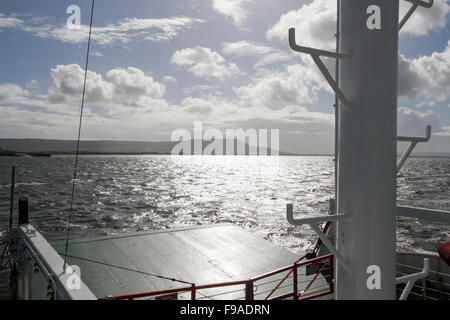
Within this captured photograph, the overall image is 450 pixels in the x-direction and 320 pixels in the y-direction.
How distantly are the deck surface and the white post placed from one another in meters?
Answer: 7.82

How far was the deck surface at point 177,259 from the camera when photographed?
1260cm

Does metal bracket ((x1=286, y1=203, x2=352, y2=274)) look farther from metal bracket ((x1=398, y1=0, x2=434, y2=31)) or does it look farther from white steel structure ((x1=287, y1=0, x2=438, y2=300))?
metal bracket ((x1=398, y1=0, x2=434, y2=31))

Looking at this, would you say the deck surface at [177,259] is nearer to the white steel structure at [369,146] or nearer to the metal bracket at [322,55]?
the white steel structure at [369,146]

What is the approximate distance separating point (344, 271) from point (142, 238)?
15802 mm

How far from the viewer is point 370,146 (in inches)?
143

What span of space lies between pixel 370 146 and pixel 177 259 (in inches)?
521

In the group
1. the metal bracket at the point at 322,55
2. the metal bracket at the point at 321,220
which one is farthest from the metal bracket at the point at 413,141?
the metal bracket at the point at 321,220

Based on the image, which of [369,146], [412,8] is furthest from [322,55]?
[412,8]

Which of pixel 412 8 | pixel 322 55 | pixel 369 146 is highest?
pixel 412 8

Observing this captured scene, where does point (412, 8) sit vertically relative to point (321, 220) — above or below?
above

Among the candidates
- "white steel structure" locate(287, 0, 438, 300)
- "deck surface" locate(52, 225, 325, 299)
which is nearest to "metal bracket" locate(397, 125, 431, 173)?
"white steel structure" locate(287, 0, 438, 300)

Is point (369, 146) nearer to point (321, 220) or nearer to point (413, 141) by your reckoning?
point (321, 220)
